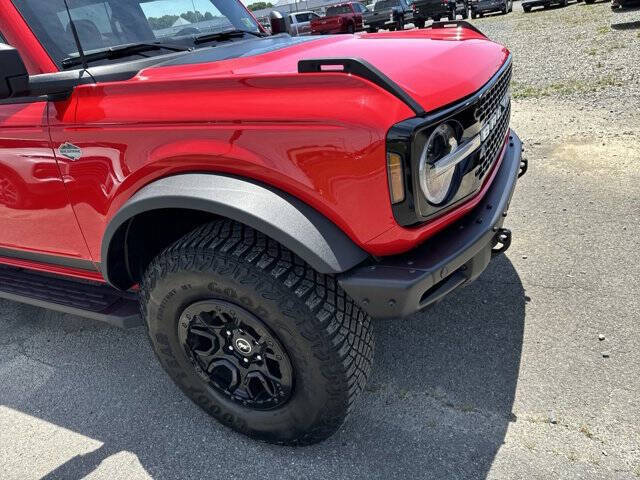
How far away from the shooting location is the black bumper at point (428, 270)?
5.72ft

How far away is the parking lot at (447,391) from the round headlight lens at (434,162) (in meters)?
1.09

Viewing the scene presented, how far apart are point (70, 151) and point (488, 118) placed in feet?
5.88

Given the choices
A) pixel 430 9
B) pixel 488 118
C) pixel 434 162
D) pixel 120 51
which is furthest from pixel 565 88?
pixel 430 9

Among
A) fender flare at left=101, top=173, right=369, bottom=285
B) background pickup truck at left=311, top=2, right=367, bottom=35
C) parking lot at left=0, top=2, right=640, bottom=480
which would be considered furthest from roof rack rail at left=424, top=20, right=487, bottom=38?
background pickup truck at left=311, top=2, right=367, bottom=35

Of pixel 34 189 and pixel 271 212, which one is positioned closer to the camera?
pixel 271 212

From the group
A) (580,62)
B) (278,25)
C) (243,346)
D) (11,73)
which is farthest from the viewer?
(580,62)

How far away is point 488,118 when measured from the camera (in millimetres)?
Answer: 2168

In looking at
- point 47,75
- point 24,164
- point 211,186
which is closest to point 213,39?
point 47,75

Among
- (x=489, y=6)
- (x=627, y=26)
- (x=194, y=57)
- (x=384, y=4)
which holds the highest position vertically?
(x=194, y=57)

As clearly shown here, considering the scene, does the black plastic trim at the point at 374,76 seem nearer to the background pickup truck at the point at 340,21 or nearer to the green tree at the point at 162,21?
the green tree at the point at 162,21

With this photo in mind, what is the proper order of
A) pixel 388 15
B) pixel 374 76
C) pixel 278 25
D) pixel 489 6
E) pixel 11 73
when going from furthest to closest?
1. pixel 388 15
2. pixel 489 6
3. pixel 278 25
4. pixel 11 73
5. pixel 374 76

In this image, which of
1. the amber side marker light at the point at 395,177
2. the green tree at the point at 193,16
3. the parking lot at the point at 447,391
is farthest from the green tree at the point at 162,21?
the parking lot at the point at 447,391

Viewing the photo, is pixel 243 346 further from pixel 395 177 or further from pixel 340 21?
pixel 340 21

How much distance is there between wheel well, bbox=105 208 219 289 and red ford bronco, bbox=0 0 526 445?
0.01 meters
